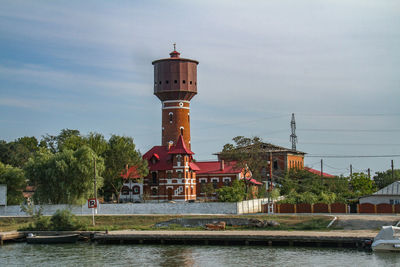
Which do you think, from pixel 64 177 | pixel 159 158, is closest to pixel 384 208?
pixel 159 158

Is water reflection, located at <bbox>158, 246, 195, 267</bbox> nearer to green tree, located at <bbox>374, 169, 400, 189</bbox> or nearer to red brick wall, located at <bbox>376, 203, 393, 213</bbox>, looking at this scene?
red brick wall, located at <bbox>376, 203, 393, 213</bbox>

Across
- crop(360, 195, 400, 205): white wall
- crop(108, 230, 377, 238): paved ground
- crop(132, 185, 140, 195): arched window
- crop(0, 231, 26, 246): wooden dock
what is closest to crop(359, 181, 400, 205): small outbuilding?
crop(360, 195, 400, 205): white wall

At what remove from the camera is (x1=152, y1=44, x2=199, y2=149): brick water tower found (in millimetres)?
81625

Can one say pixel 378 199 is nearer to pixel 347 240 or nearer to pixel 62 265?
pixel 347 240

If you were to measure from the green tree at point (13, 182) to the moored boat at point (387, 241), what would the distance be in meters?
42.7

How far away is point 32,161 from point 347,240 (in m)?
37.0

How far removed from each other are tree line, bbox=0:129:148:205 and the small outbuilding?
28.8 m

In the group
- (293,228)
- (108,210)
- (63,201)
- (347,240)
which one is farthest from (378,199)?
(63,201)

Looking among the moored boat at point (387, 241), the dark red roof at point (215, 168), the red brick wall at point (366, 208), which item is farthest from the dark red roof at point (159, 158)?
the moored boat at point (387, 241)

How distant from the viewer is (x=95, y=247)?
4525 centimetres

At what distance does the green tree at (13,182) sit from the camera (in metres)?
66.5

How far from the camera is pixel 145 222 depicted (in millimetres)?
54344

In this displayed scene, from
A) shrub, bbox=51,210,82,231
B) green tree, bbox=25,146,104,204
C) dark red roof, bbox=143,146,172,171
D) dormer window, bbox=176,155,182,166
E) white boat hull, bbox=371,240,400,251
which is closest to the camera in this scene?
white boat hull, bbox=371,240,400,251

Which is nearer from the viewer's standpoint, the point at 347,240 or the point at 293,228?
the point at 347,240
